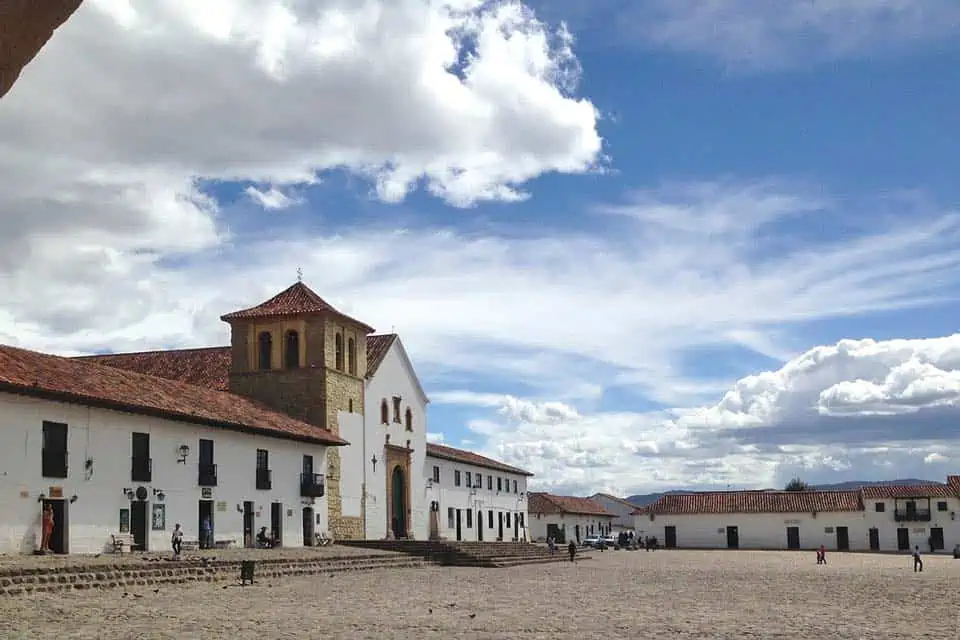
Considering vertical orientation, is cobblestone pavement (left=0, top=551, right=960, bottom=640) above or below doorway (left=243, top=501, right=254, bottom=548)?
below

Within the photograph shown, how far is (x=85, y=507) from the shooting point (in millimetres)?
26000

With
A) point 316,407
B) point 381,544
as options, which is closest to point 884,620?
point 381,544

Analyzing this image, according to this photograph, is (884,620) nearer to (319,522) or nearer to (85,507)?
(85,507)

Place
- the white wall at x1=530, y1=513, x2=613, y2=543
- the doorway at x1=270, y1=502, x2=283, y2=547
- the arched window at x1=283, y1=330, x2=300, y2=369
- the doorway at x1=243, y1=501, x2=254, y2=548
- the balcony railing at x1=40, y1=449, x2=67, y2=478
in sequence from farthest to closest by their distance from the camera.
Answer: the white wall at x1=530, y1=513, x2=613, y2=543 < the arched window at x1=283, y1=330, x2=300, y2=369 < the doorway at x1=270, y1=502, x2=283, y2=547 < the doorway at x1=243, y1=501, x2=254, y2=548 < the balcony railing at x1=40, y1=449, x2=67, y2=478

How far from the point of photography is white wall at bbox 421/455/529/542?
50875 mm

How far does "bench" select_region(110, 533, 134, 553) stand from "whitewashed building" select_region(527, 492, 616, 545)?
161 feet

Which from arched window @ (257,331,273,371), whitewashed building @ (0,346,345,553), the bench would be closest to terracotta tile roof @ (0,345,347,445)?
whitewashed building @ (0,346,345,553)

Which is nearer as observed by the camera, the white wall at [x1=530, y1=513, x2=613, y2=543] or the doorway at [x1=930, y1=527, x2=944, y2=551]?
the doorway at [x1=930, y1=527, x2=944, y2=551]

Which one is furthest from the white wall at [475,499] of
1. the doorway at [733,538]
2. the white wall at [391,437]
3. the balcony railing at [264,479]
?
the balcony railing at [264,479]

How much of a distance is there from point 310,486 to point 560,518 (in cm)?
4344

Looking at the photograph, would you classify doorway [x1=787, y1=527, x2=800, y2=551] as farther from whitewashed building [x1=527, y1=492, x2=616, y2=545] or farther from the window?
the window

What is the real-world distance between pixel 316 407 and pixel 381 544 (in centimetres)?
583

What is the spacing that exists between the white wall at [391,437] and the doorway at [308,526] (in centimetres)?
391

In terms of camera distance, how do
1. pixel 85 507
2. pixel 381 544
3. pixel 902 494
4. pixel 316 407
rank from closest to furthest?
pixel 85 507 → pixel 381 544 → pixel 316 407 → pixel 902 494
